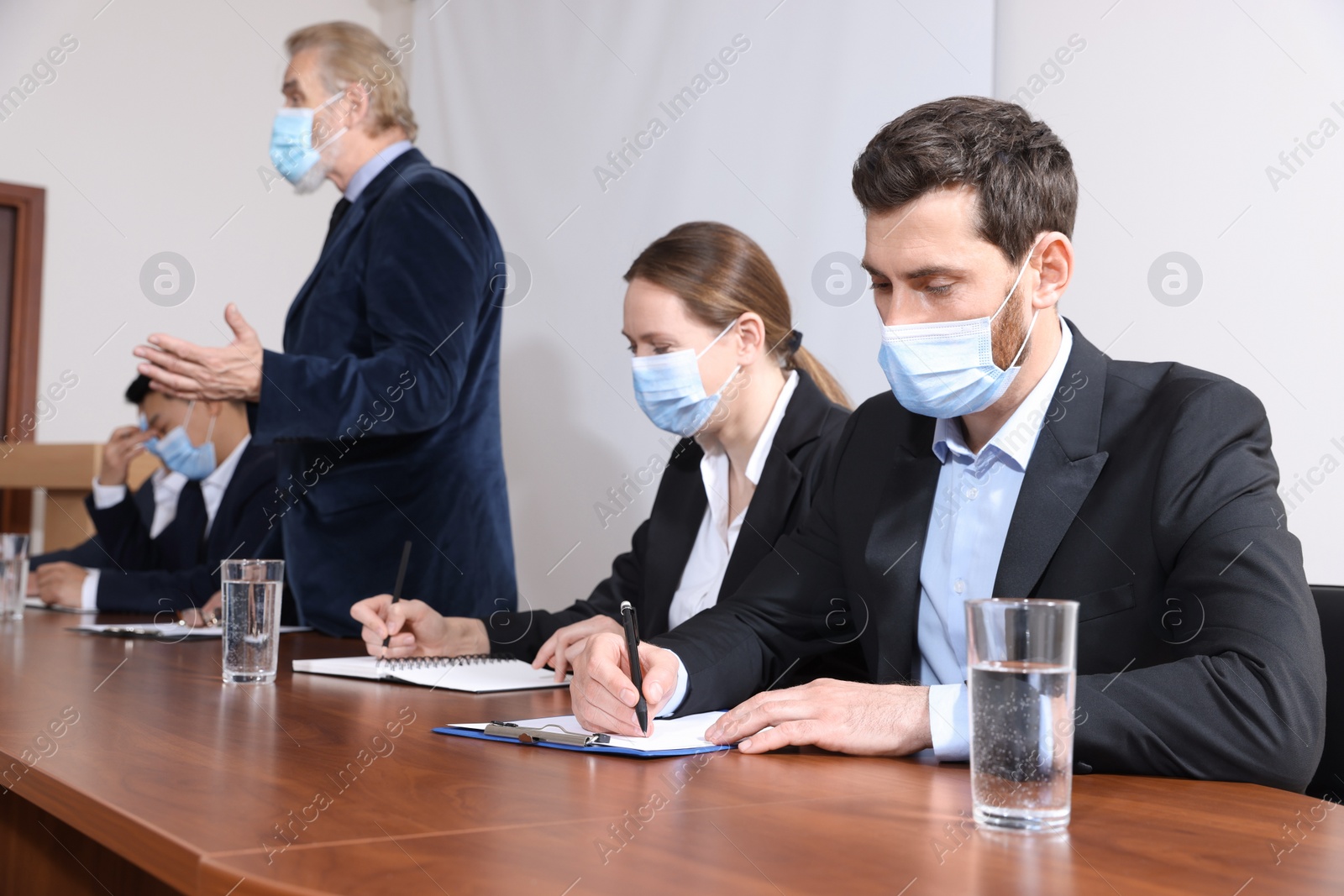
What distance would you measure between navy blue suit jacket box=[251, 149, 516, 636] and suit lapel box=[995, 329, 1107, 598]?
1.27 meters

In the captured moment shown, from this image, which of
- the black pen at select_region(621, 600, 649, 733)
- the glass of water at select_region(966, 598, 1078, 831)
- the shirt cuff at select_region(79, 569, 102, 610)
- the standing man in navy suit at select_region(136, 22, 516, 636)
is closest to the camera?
the glass of water at select_region(966, 598, 1078, 831)

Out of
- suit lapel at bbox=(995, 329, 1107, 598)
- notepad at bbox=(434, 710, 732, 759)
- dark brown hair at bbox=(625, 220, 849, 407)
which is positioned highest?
dark brown hair at bbox=(625, 220, 849, 407)

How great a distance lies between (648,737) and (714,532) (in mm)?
975

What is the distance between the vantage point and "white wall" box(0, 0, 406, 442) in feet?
14.5

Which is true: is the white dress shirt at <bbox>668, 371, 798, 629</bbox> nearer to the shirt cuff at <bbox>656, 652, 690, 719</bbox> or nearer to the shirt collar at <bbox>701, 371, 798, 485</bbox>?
the shirt collar at <bbox>701, 371, 798, 485</bbox>

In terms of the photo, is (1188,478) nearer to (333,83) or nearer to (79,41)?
(333,83)

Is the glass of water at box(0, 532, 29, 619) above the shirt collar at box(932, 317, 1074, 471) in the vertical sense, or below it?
below

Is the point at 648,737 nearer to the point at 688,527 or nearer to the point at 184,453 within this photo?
the point at 688,527

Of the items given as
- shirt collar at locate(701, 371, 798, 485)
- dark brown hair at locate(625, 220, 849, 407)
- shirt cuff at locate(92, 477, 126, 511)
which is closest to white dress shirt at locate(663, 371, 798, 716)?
shirt collar at locate(701, 371, 798, 485)

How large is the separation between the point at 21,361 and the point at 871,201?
156 inches

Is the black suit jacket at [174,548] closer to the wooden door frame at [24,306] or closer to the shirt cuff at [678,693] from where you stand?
the wooden door frame at [24,306]

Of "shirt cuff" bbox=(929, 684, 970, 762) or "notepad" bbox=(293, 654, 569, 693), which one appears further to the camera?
"notepad" bbox=(293, 654, 569, 693)

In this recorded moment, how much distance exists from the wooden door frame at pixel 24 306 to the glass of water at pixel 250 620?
3.36m

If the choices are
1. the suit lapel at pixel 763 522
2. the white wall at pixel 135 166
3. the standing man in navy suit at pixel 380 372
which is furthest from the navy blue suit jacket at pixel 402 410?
the white wall at pixel 135 166
